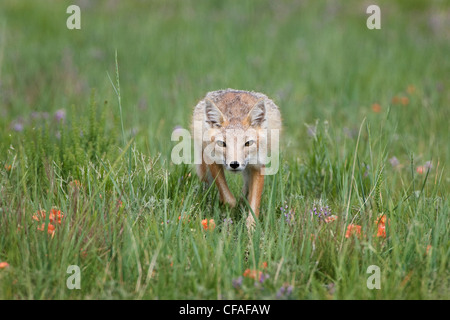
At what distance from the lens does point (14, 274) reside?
3504 mm

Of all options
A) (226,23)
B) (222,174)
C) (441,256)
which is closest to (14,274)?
(222,174)

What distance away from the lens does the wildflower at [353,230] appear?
12.9 ft

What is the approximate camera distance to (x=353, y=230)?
396 cm

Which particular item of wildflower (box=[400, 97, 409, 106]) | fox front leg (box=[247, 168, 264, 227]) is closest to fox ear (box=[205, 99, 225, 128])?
fox front leg (box=[247, 168, 264, 227])

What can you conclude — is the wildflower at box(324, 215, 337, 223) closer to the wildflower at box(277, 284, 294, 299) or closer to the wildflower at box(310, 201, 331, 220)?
the wildflower at box(310, 201, 331, 220)

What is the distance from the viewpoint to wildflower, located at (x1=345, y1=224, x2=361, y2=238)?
12.9 ft

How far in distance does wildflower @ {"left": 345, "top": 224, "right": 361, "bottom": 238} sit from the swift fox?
85 centimetres

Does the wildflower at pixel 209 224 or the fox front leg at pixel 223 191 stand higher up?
the fox front leg at pixel 223 191

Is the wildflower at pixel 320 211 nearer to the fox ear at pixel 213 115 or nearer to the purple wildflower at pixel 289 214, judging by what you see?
the purple wildflower at pixel 289 214

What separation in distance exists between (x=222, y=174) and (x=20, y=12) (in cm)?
836

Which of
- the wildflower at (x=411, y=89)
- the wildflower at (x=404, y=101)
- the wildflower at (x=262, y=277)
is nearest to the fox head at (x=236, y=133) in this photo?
the wildflower at (x=262, y=277)

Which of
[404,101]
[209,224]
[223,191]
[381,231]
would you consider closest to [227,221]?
[209,224]

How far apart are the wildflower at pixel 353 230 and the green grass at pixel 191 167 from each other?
0.05 meters

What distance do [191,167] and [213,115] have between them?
0.69 meters
